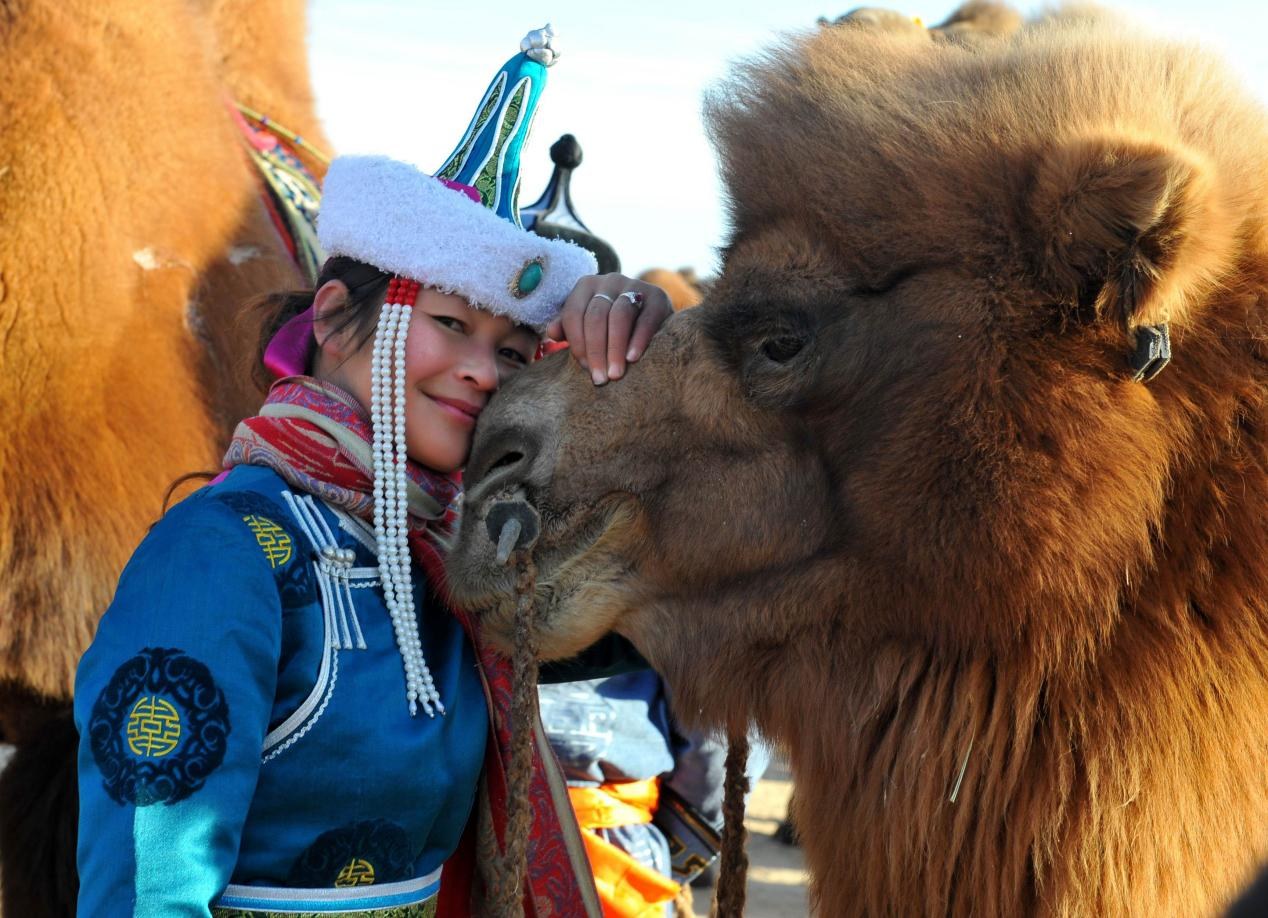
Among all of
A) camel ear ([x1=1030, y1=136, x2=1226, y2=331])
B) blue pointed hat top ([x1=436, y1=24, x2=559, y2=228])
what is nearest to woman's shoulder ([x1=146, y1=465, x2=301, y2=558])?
blue pointed hat top ([x1=436, y1=24, x2=559, y2=228])

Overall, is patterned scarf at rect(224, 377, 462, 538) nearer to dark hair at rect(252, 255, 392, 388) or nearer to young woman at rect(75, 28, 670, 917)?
young woman at rect(75, 28, 670, 917)

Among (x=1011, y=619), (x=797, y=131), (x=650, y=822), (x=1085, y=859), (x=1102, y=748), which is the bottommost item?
(x=650, y=822)

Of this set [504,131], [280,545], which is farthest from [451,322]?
[280,545]

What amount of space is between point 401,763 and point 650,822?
161cm

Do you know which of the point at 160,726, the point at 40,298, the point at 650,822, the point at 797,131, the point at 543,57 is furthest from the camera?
the point at 650,822

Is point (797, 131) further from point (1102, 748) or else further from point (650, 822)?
point (650, 822)

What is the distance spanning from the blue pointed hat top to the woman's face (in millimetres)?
260

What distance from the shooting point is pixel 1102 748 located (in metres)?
1.98

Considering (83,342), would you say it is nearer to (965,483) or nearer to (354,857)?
(354,857)

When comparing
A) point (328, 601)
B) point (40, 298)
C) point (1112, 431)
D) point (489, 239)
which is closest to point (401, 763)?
point (328, 601)

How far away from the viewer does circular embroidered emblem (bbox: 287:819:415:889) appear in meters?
2.02

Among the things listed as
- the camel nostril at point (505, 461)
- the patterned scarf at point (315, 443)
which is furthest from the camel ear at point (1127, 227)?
the patterned scarf at point (315, 443)

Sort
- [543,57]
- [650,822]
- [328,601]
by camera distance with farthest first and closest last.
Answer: [650,822] → [543,57] → [328,601]

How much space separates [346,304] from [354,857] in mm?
987
